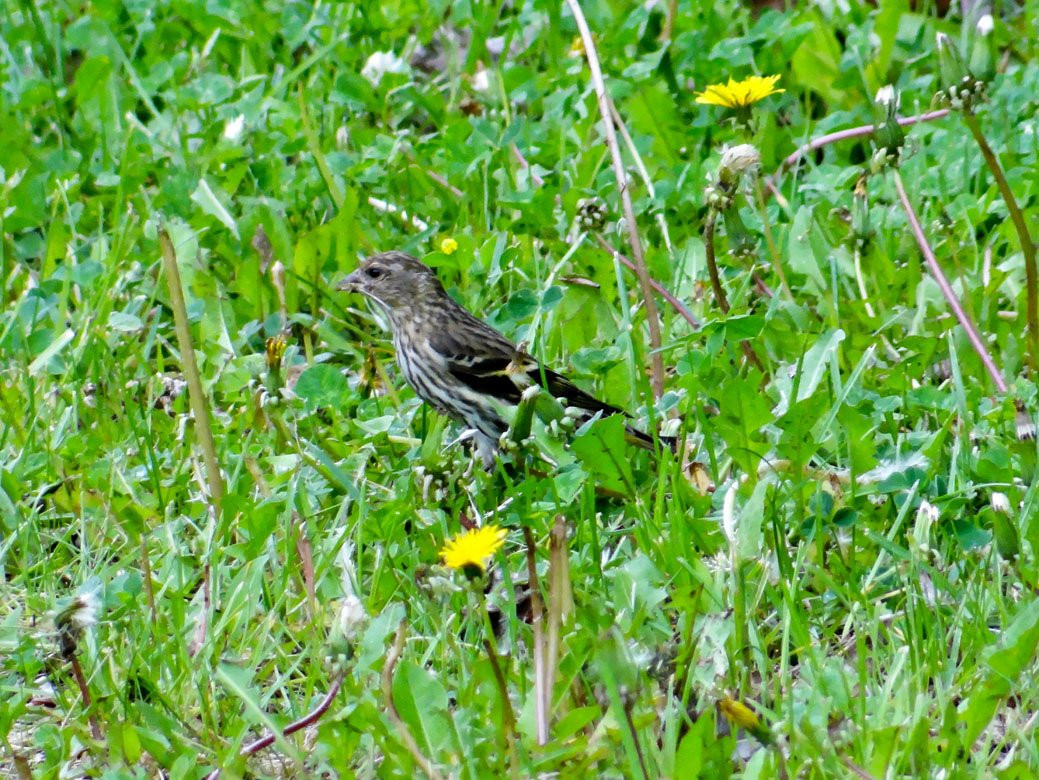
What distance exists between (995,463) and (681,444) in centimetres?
76

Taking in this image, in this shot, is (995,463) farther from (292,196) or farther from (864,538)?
(292,196)

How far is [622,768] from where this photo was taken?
9.34 ft

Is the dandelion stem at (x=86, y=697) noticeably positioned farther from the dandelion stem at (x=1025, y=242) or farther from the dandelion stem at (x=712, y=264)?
the dandelion stem at (x=1025, y=242)

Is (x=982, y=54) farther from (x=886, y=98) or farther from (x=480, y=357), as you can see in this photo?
(x=480, y=357)

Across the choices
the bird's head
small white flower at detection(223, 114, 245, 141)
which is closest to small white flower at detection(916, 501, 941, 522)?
the bird's head

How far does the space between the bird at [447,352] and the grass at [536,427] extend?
114mm

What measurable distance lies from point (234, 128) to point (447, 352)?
5.98ft

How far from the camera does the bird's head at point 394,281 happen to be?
4.98 metres

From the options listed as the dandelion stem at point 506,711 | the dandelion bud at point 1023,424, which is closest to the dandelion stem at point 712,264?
the dandelion bud at point 1023,424

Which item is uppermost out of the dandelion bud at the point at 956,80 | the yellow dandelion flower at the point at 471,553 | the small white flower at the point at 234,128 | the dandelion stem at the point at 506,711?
the dandelion bud at the point at 956,80

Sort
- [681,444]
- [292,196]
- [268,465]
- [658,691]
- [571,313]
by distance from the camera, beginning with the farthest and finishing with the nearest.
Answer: [292,196] < [571,313] < [268,465] < [681,444] < [658,691]

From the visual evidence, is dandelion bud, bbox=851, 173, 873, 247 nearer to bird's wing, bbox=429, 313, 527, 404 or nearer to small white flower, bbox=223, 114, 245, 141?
bird's wing, bbox=429, 313, 527, 404

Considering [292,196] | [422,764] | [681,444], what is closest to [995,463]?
[681,444]

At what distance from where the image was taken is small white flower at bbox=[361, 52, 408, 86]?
652cm
